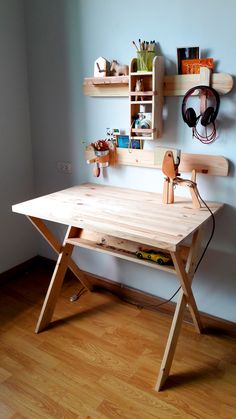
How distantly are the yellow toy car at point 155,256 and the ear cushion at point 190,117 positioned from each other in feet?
2.24

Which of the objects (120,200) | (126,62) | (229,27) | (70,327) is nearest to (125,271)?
(70,327)

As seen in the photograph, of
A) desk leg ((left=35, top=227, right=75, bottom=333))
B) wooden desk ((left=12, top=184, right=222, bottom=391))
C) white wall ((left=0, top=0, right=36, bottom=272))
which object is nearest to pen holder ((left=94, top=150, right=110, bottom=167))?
wooden desk ((left=12, top=184, right=222, bottom=391))

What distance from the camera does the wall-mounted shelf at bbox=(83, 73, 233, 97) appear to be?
64.7 inches

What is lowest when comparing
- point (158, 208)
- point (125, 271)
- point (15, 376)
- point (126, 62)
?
point (15, 376)

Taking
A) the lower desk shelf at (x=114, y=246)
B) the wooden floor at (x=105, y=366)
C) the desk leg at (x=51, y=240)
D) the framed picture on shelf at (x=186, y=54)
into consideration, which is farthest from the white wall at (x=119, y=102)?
the lower desk shelf at (x=114, y=246)

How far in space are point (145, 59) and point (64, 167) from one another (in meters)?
0.98

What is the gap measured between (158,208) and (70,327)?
0.94m

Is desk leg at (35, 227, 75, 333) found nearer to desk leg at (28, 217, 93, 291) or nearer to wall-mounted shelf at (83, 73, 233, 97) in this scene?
desk leg at (28, 217, 93, 291)

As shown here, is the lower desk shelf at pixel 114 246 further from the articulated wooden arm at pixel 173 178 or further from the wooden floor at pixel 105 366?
the wooden floor at pixel 105 366

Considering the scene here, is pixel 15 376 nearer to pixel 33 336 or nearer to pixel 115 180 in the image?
pixel 33 336

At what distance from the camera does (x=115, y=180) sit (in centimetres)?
217

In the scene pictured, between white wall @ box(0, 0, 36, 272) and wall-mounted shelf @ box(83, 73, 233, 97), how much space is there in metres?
0.59

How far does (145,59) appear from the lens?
68.8 inches

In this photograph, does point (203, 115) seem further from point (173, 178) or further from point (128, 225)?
point (128, 225)
